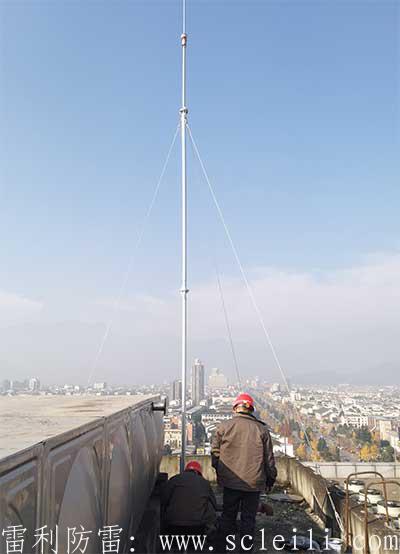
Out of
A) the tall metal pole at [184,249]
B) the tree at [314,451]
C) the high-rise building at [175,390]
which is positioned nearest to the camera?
the tall metal pole at [184,249]

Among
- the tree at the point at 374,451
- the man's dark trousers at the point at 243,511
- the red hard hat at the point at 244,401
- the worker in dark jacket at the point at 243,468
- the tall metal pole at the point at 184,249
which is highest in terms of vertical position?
the tall metal pole at the point at 184,249

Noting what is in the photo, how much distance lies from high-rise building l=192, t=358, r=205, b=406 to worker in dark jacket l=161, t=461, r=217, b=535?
16.4ft

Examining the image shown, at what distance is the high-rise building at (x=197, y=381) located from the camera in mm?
10773

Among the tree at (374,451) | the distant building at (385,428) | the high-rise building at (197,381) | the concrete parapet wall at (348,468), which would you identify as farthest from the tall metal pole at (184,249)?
the distant building at (385,428)

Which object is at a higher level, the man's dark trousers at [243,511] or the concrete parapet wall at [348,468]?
the man's dark trousers at [243,511]

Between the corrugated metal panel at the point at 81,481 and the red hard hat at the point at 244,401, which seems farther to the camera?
the red hard hat at the point at 244,401

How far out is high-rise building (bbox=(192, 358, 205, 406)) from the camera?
1077cm

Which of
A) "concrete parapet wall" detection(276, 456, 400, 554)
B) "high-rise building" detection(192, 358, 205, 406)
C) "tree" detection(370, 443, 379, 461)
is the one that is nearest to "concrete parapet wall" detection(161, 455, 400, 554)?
"concrete parapet wall" detection(276, 456, 400, 554)

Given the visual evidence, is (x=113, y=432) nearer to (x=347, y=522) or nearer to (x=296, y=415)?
(x=347, y=522)

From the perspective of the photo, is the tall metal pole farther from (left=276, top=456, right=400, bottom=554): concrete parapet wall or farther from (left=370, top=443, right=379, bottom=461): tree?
(left=370, top=443, right=379, bottom=461): tree

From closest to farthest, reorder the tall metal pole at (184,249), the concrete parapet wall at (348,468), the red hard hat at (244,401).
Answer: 1. the red hard hat at (244,401)
2. the tall metal pole at (184,249)
3. the concrete parapet wall at (348,468)

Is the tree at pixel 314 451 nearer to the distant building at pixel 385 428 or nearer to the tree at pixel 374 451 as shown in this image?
the tree at pixel 374 451

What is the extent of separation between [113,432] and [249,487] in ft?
6.81

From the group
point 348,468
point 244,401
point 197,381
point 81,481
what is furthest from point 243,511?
point 348,468
